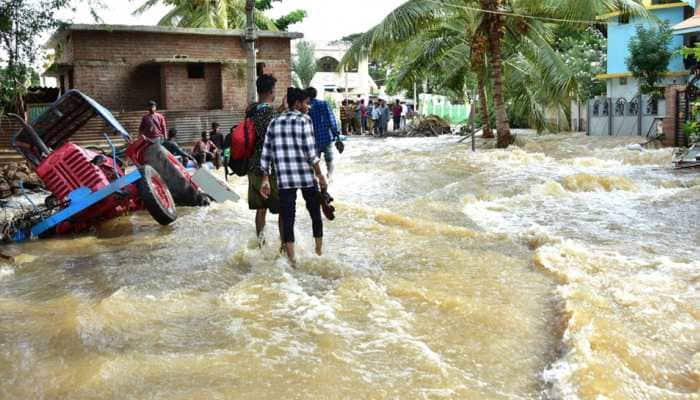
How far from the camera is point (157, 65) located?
926 inches

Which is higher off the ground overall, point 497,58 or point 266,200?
point 497,58

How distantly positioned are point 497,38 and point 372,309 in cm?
1702

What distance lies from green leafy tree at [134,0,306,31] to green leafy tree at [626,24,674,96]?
13607 mm

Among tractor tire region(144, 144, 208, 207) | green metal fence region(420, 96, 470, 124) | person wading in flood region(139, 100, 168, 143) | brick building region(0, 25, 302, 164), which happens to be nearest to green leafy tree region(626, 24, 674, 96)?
brick building region(0, 25, 302, 164)

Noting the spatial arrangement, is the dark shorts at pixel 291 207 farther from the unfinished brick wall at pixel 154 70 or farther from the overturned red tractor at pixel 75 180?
the unfinished brick wall at pixel 154 70

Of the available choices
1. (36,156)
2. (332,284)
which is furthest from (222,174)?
(332,284)

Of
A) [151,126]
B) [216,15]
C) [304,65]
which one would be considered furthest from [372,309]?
[304,65]

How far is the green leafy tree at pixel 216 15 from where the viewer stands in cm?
2676

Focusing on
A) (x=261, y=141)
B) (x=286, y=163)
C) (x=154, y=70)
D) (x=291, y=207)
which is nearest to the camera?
(x=286, y=163)

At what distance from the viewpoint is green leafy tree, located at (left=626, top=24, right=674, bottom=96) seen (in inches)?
949

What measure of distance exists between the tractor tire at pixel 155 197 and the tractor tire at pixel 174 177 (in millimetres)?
911

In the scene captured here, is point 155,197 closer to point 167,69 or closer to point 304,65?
point 167,69

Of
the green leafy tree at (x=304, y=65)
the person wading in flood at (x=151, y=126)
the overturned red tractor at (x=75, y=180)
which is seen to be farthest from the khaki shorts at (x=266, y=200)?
the green leafy tree at (x=304, y=65)

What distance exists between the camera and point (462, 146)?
2294 centimetres
